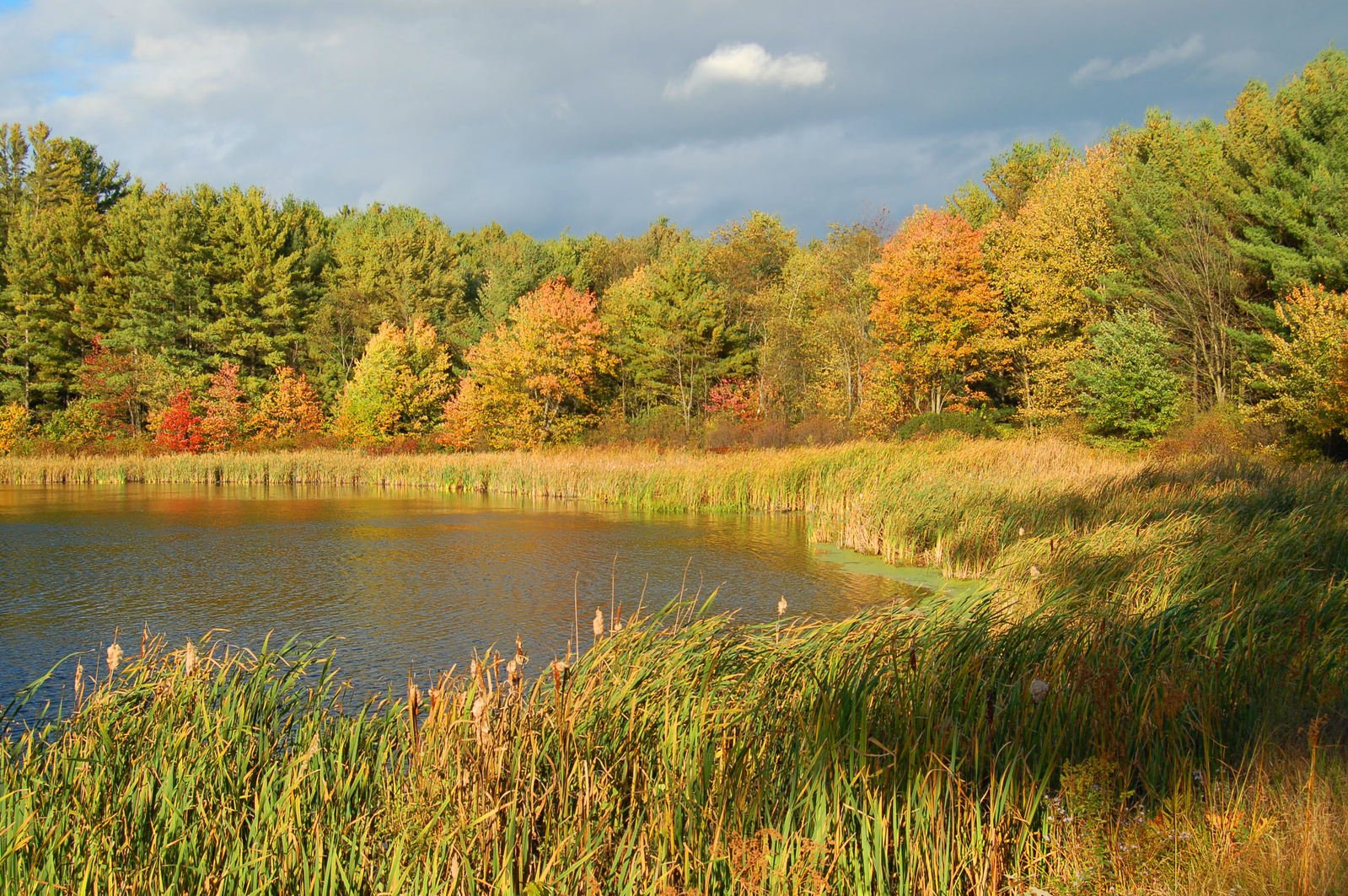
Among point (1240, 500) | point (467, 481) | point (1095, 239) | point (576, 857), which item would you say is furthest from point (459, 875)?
point (1095, 239)

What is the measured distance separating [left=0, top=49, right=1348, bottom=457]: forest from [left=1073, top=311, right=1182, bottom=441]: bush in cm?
8

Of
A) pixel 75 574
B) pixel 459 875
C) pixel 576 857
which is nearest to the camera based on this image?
pixel 459 875

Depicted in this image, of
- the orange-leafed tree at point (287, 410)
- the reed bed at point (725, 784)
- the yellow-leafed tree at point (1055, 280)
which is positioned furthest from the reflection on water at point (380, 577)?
the orange-leafed tree at point (287, 410)

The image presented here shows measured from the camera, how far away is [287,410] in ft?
128

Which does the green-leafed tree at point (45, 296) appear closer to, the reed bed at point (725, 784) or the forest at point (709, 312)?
the forest at point (709, 312)

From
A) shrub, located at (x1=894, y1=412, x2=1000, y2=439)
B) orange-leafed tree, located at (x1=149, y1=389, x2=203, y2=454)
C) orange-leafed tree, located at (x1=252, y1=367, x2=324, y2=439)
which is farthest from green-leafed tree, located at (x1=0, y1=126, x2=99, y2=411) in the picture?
shrub, located at (x1=894, y1=412, x2=1000, y2=439)

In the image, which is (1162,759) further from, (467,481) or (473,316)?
(473,316)

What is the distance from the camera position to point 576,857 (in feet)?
9.62

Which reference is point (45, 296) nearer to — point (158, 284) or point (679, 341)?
point (158, 284)

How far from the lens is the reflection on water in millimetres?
7848

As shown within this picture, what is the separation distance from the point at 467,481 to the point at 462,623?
17336 millimetres

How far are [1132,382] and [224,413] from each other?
105 feet

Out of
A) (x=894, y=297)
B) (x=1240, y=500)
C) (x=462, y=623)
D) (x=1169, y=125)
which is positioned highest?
(x=1169, y=125)

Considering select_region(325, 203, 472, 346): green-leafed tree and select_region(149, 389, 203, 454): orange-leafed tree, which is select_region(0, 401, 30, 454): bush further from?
select_region(325, 203, 472, 346): green-leafed tree
